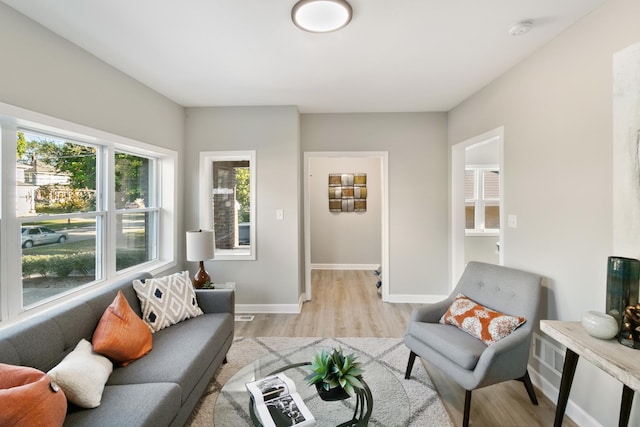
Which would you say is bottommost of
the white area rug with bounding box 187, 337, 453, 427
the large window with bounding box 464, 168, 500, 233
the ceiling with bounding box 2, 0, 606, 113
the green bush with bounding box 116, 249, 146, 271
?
the white area rug with bounding box 187, 337, 453, 427

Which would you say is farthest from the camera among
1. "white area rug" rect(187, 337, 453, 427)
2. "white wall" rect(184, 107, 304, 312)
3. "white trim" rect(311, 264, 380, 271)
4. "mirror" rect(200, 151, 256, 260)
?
"white trim" rect(311, 264, 380, 271)

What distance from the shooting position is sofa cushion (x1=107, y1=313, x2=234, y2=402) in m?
1.60

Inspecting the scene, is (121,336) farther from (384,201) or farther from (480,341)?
(384,201)

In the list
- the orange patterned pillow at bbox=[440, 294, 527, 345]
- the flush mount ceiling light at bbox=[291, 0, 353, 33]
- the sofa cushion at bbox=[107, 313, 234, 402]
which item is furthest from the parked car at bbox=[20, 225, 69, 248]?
the orange patterned pillow at bbox=[440, 294, 527, 345]

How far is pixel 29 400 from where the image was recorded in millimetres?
1083

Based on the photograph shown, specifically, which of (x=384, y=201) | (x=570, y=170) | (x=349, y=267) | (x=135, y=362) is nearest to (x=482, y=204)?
(x=384, y=201)

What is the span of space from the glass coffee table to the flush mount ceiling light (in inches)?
86.4

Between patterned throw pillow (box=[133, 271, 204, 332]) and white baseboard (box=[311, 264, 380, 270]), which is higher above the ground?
patterned throw pillow (box=[133, 271, 204, 332])

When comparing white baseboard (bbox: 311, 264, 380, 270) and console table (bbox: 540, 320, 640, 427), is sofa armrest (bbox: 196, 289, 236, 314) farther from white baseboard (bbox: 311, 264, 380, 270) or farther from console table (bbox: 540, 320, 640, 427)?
white baseboard (bbox: 311, 264, 380, 270)

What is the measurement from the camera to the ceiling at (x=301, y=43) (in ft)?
5.74

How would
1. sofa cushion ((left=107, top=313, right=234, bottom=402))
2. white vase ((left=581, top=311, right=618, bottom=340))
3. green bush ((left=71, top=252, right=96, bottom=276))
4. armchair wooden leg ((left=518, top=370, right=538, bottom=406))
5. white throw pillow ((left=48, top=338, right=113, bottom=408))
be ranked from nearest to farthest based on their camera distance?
1. white throw pillow ((left=48, top=338, right=113, bottom=408))
2. white vase ((left=581, top=311, right=618, bottom=340))
3. sofa cushion ((left=107, top=313, right=234, bottom=402))
4. armchair wooden leg ((left=518, top=370, right=538, bottom=406))
5. green bush ((left=71, top=252, right=96, bottom=276))

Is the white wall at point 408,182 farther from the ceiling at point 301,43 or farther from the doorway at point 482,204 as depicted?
the doorway at point 482,204

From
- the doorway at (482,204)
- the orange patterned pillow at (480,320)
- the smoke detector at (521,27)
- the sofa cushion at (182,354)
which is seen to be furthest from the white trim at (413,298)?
the smoke detector at (521,27)

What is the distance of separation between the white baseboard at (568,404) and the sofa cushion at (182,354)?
2.46 meters
